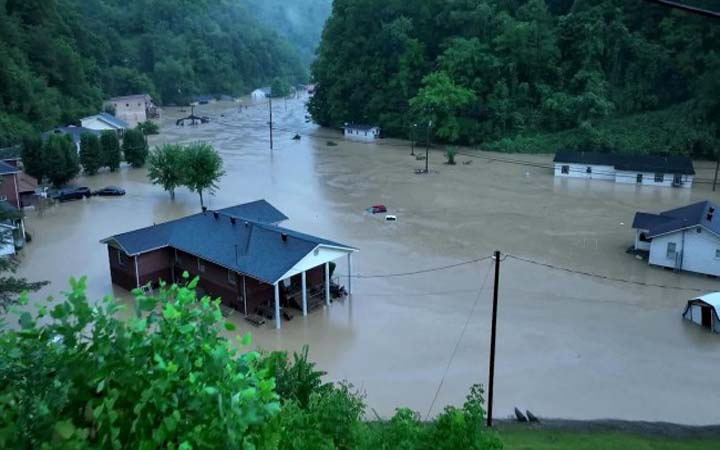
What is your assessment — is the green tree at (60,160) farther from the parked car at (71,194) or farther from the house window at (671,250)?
the house window at (671,250)

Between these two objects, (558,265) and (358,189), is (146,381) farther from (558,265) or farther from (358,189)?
(358,189)

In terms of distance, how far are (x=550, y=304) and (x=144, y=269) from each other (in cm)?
1404

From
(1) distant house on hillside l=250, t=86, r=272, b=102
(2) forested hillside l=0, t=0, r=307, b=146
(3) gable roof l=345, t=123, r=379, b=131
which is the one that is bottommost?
(3) gable roof l=345, t=123, r=379, b=131

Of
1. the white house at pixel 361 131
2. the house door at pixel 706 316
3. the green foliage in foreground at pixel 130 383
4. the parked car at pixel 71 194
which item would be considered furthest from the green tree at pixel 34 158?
the green foliage in foreground at pixel 130 383

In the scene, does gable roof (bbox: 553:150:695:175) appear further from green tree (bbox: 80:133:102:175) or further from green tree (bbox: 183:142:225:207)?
green tree (bbox: 80:133:102:175)

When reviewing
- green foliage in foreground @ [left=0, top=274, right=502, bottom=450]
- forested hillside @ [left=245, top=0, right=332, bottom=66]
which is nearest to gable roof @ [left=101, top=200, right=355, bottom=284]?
green foliage in foreground @ [left=0, top=274, right=502, bottom=450]

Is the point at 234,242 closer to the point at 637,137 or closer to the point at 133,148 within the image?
the point at 133,148

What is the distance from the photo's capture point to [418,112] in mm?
57031

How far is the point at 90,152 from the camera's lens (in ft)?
137

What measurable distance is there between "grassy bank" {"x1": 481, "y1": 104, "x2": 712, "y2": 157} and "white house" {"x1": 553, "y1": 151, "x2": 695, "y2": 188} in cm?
641

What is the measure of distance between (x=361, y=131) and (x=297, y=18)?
12700cm

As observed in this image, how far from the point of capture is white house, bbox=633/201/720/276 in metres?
23.9

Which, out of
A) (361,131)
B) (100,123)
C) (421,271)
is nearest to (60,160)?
(100,123)

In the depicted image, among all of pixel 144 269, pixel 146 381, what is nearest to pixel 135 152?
pixel 144 269
